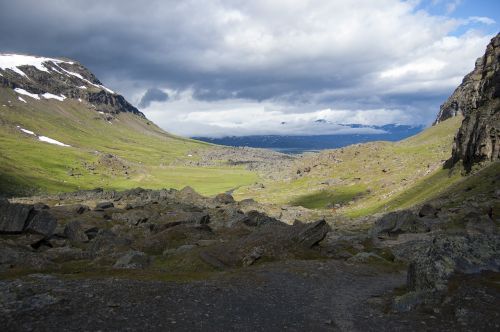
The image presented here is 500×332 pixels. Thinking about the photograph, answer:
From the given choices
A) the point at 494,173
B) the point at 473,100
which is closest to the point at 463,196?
the point at 494,173

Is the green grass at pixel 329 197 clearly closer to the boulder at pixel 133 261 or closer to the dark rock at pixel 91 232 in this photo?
the dark rock at pixel 91 232

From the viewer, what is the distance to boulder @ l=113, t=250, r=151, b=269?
41.5m

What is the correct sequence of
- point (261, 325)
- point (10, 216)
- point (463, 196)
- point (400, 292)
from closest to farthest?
point (261, 325) → point (400, 292) → point (10, 216) → point (463, 196)

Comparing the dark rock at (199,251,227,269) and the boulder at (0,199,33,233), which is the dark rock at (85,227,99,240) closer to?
the boulder at (0,199,33,233)

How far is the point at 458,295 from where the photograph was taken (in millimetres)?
25484

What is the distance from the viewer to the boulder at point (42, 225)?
65.7m

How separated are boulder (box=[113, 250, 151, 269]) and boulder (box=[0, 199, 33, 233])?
30790 mm

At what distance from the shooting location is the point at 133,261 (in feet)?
141

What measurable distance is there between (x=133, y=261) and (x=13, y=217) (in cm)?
3360

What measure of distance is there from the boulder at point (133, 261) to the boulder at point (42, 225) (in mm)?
28756

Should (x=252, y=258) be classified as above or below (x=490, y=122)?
below

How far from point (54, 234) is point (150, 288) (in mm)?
44578

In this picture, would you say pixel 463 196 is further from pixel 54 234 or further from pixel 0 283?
pixel 0 283

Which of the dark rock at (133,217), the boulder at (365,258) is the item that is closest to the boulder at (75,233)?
the dark rock at (133,217)
